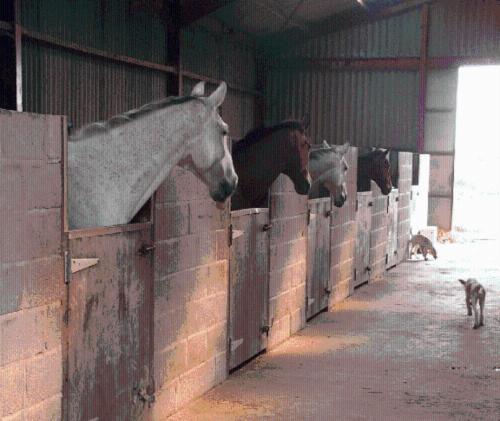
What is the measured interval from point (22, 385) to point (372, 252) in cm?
918

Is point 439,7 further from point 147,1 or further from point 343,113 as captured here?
point 147,1

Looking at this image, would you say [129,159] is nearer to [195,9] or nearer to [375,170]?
[375,170]

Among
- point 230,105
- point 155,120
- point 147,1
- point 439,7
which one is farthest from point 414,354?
point 439,7

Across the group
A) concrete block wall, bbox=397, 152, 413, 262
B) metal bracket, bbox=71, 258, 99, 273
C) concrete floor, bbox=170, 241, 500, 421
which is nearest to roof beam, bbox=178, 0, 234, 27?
concrete block wall, bbox=397, 152, 413, 262

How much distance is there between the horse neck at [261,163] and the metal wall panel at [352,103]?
491 inches

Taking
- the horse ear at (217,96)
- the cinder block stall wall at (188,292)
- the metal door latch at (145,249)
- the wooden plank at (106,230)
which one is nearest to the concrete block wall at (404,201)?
the cinder block stall wall at (188,292)

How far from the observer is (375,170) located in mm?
12125

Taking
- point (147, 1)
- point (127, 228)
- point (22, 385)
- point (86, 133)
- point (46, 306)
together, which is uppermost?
point (147, 1)

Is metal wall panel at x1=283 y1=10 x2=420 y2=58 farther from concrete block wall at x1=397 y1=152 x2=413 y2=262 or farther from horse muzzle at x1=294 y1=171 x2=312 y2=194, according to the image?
horse muzzle at x1=294 y1=171 x2=312 y2=194

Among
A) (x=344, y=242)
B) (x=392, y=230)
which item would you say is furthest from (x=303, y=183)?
(x=392, y=230)

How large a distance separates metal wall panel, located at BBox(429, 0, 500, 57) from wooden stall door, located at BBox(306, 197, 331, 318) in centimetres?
1124

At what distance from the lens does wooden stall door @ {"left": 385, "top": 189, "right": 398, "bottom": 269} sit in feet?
43.4

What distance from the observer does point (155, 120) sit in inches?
188

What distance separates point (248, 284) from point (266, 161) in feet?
4.75
